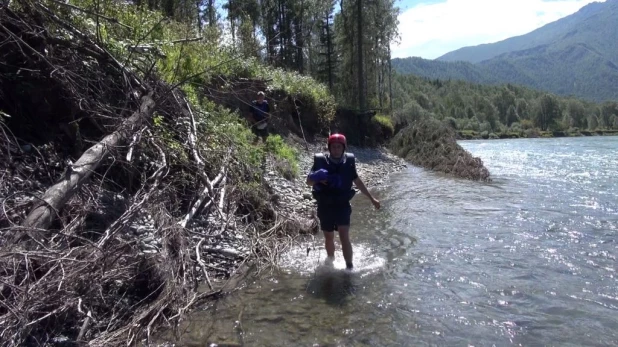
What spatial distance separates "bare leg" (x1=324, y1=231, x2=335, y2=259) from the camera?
7.04 m

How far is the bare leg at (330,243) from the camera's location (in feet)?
23.1

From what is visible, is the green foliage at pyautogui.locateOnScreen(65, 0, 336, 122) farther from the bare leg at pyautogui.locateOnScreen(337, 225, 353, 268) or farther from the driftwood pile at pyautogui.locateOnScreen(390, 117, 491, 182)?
the driftwood pile at pyautogui.locateOnScreen(390, 117, 491, 182)

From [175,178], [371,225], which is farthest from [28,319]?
[371,225]

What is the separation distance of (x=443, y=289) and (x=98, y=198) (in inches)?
190

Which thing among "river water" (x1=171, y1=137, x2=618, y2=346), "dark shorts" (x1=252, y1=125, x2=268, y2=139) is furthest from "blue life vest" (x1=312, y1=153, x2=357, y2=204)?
"dark shorts" (x1=252, y1=125, x2=268, y2=139)

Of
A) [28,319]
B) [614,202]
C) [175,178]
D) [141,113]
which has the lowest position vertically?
[614,202]

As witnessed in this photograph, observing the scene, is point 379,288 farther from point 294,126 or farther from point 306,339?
point 294,126

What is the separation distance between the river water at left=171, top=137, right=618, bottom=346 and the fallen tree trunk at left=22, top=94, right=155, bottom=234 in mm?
1931

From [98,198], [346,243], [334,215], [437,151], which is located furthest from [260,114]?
[437,151]

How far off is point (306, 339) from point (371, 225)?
5507 millimetres

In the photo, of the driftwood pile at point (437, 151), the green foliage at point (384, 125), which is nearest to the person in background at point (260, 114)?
the driftwood pile at point (437, 151)

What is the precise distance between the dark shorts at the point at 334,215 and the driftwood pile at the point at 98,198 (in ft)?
3.35

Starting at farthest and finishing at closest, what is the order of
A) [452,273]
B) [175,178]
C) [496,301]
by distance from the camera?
[175,178] → [452,273] → [496,301]

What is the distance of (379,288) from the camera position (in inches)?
245
